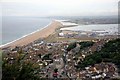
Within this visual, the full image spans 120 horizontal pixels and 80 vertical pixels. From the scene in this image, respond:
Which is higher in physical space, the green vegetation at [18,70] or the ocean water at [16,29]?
the green vegetation at [18,70]

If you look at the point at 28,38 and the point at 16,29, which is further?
the point at 16,29

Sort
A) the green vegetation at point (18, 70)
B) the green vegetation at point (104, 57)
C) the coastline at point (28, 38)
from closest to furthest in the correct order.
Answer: the green vegetation at point (18, 70) < the green vegetation at point (104, 57) < the coastline at point (28, 38)

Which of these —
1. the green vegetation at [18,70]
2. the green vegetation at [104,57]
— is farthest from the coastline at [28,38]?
the green vegetation at [18,70]

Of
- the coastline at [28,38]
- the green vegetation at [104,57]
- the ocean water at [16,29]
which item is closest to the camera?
the green vegetation at [104,57]

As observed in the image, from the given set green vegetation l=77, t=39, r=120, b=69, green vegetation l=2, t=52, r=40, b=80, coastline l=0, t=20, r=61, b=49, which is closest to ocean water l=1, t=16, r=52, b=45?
coastline l=0, t=20, r=61, b=49

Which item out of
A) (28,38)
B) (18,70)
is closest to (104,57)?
(18,70)

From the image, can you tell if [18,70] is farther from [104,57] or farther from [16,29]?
[16,29]

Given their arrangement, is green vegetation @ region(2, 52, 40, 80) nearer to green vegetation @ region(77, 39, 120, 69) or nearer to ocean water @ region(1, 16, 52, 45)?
ocean water @ region(1, 16, 52, 45)

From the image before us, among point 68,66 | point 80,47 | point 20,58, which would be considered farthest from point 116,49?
point 20,58

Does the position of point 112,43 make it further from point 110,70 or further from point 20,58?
point 20,58

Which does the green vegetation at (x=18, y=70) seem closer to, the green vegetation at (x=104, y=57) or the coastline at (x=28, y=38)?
the green vegetation at (x=104, y=57)

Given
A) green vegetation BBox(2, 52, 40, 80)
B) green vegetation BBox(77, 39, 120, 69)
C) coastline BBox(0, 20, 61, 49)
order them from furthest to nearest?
coastline BBox(0, 20, 61, 49) < green vegetation BBox(77, 39, 120, 69) < green vegetation BBox(2, 52, 40, 80)
